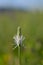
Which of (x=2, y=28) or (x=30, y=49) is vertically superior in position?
(x=2, y=28)

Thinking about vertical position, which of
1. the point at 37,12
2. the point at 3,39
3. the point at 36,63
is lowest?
the point at 36,63

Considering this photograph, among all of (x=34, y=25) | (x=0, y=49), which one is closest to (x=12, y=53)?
(x=0, y=49)

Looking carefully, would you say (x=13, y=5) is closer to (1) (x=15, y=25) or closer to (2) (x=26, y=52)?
(1) (x=15, y=25)

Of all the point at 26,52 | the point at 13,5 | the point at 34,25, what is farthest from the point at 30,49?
the point at 13,5
